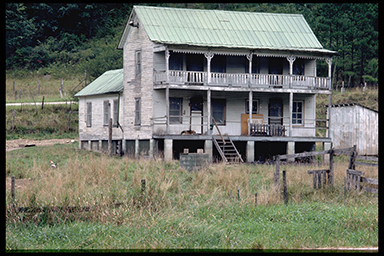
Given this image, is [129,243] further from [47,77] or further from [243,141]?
[47,77]

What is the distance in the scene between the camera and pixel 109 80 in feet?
126

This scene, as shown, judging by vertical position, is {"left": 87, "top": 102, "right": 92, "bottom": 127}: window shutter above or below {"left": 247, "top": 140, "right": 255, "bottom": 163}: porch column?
above

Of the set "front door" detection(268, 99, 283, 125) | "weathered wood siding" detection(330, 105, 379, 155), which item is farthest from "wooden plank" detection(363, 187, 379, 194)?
"weathered wood siding" detection(330, 105, 379, 155)

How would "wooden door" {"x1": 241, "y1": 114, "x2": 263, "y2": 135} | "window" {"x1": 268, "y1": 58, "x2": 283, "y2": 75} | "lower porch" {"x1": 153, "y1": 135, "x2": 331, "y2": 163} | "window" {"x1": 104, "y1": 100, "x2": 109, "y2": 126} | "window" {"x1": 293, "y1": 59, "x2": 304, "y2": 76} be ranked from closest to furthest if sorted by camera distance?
"lower porch" {"x1": 153, "y1": 135, "x2": 331, "y2": 163}, "wooden door" {"x1": 241, "y1": 114, "x2": 263, "y2": 135}, "window" {"x1": 268, "y1": 58, "x2": 283, "y2": 75}, "window" {"x1": 293, "y1": 59, "x2": 304, "y2": 76}, "window" {"x1": 104, "y1": 100, "x2": 109, "y2": 126}

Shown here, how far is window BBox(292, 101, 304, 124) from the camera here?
33553 mm

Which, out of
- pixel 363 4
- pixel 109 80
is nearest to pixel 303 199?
pixel 109 80

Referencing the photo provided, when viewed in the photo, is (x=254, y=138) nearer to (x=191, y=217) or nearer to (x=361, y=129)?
(x=361, y=129)

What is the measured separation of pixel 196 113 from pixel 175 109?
4.12ft

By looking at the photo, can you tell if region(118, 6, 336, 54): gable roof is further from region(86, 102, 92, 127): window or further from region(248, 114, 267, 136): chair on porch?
region(86, 102, 92, 127): window

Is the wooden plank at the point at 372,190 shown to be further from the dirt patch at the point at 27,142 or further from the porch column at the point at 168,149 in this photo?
the dirt patch at the point at 27,142

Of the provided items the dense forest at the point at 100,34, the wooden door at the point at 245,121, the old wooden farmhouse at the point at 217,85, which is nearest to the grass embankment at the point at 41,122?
the dense forest at the point at 100,34

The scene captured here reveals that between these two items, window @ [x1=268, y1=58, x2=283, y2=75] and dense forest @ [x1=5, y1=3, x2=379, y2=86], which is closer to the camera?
window @ [x1=268, y1=58, x2=283, y2=75]

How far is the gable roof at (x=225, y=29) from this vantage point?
30.8m

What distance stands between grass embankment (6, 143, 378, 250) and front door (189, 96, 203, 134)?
1168 centimetres
